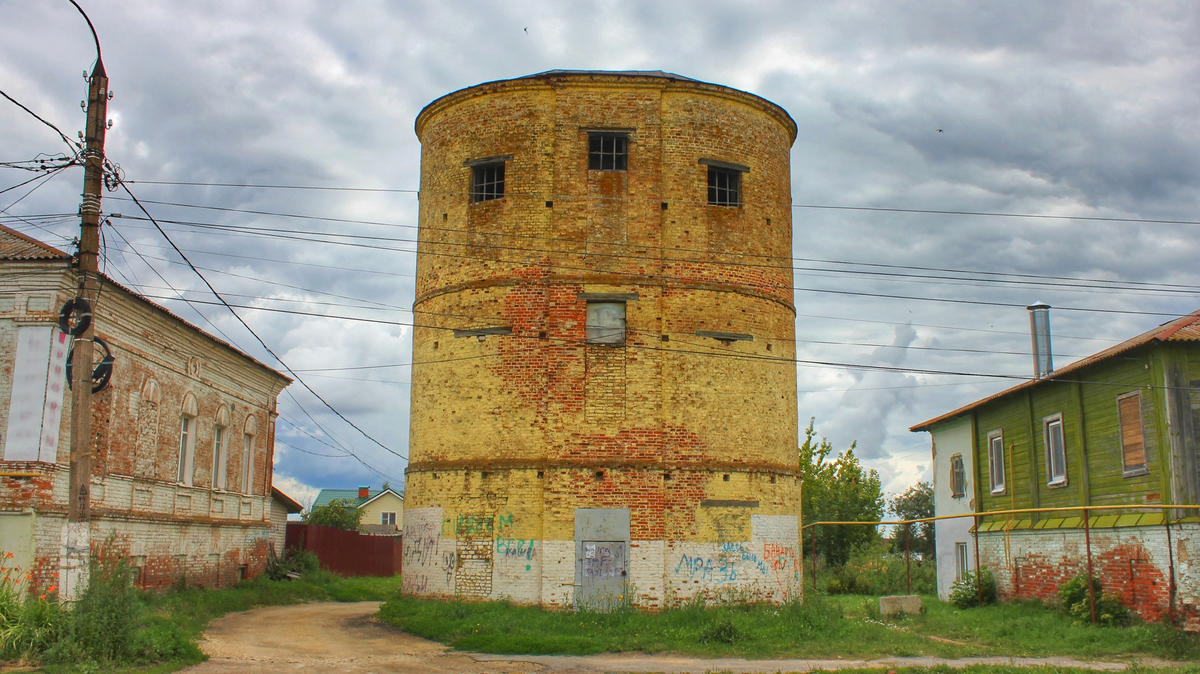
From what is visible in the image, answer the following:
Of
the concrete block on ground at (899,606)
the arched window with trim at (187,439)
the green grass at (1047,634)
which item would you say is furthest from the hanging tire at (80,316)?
the concrete block on ground at (899,606)

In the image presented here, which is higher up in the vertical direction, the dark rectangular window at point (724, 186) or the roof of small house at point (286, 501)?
the dark rectangular window at point (724, 186)

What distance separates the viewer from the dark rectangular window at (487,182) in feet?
68.1

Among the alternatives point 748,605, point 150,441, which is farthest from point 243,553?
point 748,605

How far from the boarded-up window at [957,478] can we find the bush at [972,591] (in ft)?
12.8

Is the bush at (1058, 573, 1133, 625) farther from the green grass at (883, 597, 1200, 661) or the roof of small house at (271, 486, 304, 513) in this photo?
the roof of small house at (271, 486, 304, 513)

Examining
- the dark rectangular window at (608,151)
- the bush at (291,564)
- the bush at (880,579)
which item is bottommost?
the bush at (880,579)

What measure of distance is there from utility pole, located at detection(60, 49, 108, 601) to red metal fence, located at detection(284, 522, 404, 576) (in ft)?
65.4

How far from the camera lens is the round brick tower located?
18641 mm

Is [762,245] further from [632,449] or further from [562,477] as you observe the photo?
[562,477]

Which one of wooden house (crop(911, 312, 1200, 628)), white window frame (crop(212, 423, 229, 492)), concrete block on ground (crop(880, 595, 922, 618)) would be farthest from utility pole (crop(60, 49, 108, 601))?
wooden house (crop(911, 312, 1200, 628))

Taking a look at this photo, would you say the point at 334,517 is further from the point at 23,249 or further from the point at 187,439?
the point at 23,249

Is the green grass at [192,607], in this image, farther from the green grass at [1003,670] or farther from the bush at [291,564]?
the green grass at [1003,670]

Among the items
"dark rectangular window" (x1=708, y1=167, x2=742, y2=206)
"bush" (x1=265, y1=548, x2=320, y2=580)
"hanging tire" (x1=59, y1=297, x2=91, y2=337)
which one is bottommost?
"bush" (x1=265, y1=548, x2=320, y2=580)

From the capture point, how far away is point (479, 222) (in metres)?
20.4
